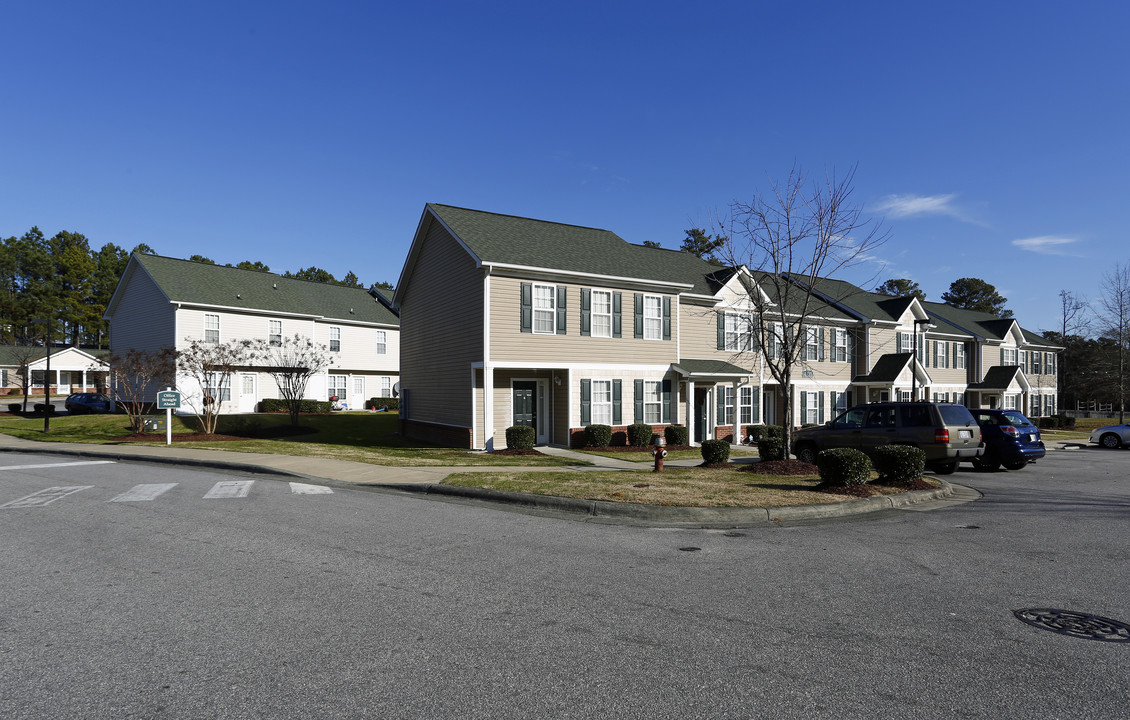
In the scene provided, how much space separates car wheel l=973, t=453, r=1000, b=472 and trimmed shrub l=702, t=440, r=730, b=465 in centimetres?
733

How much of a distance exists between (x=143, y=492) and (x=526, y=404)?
12.7m

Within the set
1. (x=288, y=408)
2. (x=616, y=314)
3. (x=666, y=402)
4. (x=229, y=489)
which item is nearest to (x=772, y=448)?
(x=666, y=402)

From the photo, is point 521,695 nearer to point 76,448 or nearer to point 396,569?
point 396,569

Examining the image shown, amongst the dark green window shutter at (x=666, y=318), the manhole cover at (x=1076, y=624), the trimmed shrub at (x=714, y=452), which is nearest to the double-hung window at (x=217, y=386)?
the dark green window shutter at (x=666, y=318)

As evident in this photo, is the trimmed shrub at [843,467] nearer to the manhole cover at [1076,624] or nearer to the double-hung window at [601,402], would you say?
the manhole cover at [1076,624]

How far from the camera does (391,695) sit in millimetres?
4141

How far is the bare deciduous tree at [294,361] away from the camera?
3484 cm

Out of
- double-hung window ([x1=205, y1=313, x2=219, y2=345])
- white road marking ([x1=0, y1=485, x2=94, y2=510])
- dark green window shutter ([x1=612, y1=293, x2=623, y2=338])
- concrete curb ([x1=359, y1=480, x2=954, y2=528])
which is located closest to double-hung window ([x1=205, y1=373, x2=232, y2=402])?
double-hung window ([x1=205, y1=313, x2=219, y2=345])

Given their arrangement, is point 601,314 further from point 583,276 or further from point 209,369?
point 209,369

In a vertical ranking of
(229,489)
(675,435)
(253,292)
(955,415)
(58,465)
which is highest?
(253,292)

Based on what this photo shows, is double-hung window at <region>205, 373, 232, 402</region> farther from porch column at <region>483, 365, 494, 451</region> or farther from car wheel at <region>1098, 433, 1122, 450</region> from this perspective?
car wheel at <region>1098, 433, 1122, 450</region>

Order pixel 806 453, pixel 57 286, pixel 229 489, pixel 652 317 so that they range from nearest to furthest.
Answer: pixel 229 489 → pixel 806 453 → pixel 652 317 → pixel 57 286

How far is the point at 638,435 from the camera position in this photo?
76.9 feet

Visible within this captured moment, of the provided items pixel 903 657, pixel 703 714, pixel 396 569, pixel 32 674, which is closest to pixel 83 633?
pixel 32 674
